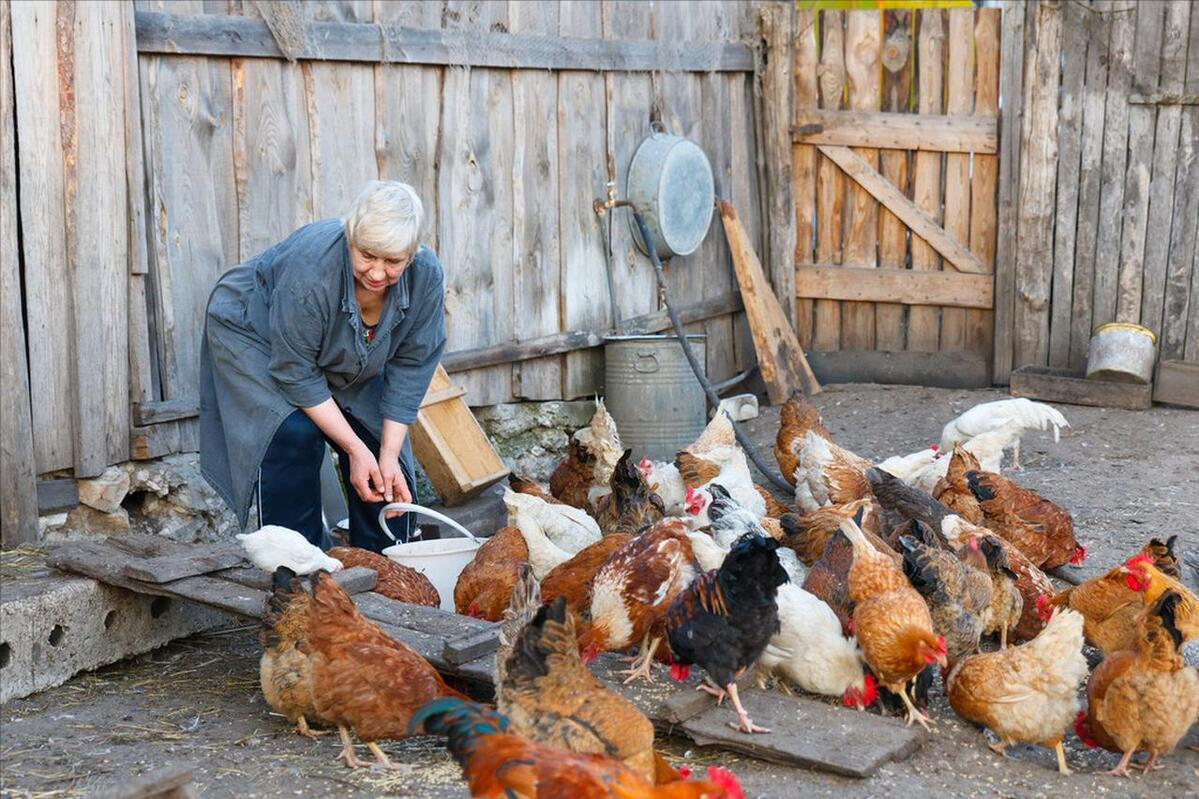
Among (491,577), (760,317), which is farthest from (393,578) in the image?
(760,317)

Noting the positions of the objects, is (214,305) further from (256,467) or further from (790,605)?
(790,605)

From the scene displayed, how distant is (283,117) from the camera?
634 centimetres

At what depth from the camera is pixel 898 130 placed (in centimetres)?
936

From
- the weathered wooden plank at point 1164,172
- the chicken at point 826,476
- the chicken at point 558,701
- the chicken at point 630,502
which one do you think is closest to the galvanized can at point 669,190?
the chicken at point 826,476

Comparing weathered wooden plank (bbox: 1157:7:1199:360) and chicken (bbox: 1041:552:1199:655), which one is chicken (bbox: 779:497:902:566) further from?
weathered wooden plank (bbox: 1157:7:1199:360)

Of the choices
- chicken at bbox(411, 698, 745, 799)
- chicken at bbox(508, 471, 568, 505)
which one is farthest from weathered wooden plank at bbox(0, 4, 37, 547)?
chicken at bbox(411, 698, 745, 799)

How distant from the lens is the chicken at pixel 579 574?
5129 millimetres

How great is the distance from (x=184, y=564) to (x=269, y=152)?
223 cm

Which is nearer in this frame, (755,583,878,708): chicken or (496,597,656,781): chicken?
(496,597,656,781): chicken

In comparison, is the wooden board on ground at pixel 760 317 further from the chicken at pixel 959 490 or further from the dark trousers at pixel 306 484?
the dark trousers at pixel 306 484

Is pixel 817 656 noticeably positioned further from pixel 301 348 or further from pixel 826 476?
pixel 301 348

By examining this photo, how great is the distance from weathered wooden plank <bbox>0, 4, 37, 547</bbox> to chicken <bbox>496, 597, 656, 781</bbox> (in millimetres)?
2668

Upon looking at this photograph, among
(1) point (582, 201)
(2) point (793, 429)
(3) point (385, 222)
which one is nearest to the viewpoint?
(3) point (385, 222)

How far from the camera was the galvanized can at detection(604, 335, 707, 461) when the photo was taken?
813cm
